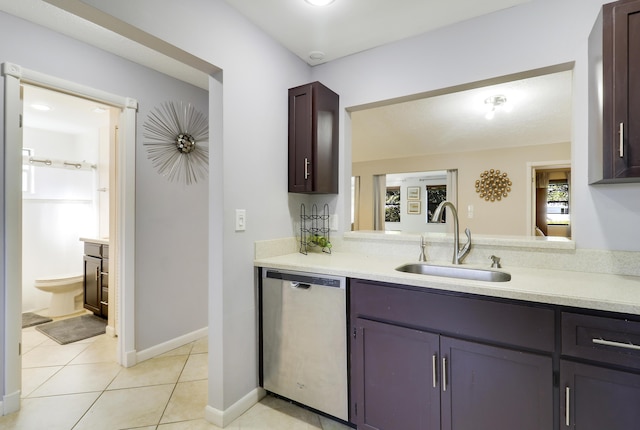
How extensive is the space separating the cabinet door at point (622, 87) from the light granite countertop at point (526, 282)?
0.48m

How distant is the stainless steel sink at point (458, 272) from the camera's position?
173cm

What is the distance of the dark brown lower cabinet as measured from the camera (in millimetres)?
1239

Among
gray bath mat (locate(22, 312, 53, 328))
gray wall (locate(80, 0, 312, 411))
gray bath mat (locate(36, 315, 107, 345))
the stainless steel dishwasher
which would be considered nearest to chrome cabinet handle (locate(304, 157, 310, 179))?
gray wall (locate(80, 0, 312, 411))

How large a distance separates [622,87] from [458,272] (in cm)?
112

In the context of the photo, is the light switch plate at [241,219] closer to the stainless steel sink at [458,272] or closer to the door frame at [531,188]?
the stainless steel sink at [458,272]

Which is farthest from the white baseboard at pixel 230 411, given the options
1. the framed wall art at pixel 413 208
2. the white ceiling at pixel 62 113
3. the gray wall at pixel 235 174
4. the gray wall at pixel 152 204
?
the framed wall art at pixel 413 208

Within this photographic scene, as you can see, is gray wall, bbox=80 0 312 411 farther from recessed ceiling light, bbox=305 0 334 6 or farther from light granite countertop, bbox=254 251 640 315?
recessed ceiling light, bbox=305 0 334 6

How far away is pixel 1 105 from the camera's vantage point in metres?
1.84

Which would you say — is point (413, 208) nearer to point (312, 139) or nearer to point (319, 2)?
point (312, 139)

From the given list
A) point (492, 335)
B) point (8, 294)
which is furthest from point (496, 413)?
point (8, 294)

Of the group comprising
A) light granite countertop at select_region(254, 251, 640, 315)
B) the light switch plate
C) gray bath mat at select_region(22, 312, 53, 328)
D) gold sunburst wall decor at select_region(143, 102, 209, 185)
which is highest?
gold sunburst wall decor at select_region(143, 102, 209, 185)

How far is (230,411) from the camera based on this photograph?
5.92ft

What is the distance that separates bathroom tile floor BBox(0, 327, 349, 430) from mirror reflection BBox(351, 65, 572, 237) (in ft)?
7.08

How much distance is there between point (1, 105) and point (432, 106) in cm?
343
